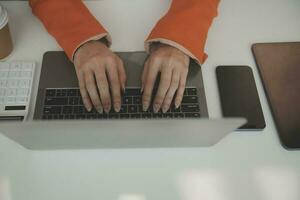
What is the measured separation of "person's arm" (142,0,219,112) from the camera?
27.2 inches

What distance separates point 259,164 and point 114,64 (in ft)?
1.24

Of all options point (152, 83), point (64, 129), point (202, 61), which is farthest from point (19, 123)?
point (202, 61)

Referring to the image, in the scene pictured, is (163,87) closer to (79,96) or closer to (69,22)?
(79,96)

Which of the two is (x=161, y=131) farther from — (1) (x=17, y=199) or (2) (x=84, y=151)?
(1) (x=17, y=199)

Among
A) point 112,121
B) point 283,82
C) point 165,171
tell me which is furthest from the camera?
point 283,82

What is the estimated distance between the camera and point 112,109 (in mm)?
675

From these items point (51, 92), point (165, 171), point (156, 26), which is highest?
point (156, 26)

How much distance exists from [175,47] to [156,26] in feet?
0.25

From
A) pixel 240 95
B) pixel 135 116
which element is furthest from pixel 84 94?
pixel 240 95

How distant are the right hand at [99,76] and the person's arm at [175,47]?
6 cm

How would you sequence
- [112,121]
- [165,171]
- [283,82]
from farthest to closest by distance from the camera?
[283,82]
[165,171]
[112,121]

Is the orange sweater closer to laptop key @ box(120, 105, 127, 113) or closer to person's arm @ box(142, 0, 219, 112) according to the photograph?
person's arm @ box(142, 0, 219, 112)

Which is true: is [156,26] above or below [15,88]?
above

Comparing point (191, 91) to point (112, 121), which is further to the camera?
point (191, 91)
